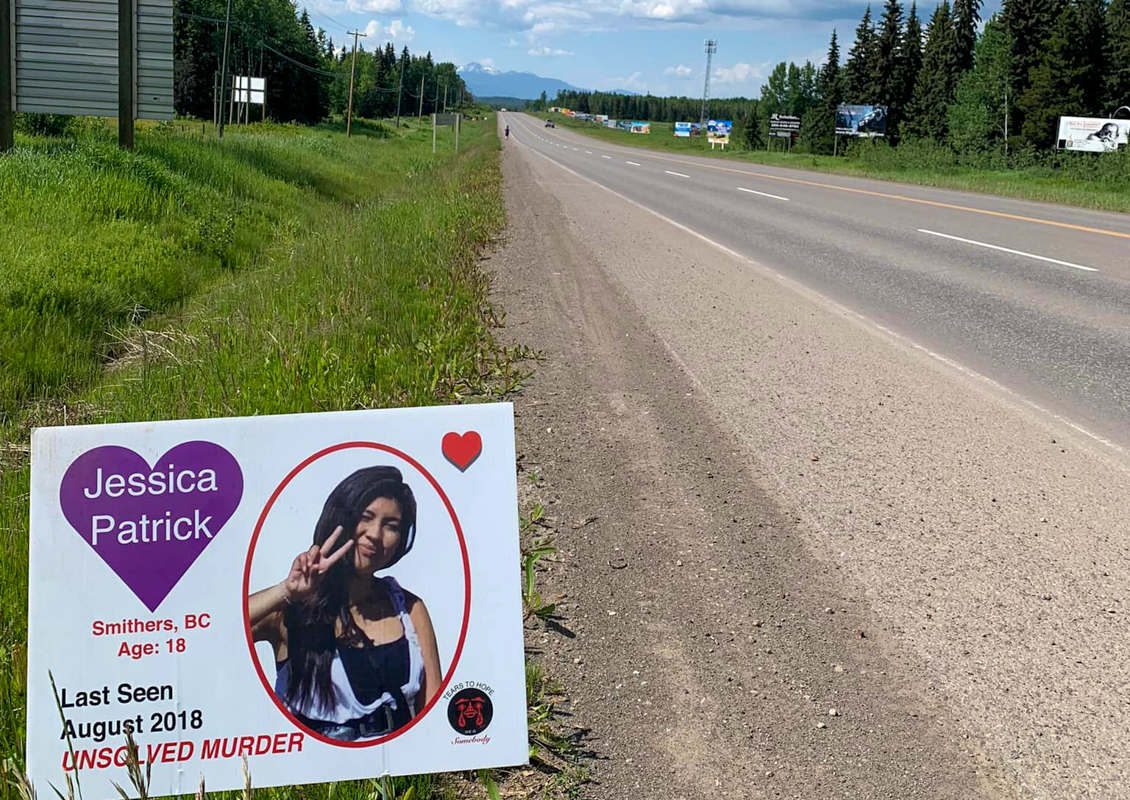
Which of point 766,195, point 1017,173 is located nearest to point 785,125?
point 1017,173

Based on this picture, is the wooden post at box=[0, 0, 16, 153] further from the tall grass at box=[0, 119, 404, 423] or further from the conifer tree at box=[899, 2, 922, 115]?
the conifer tree at box=[899, 2, 922, 115]

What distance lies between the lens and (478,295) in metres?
8.09

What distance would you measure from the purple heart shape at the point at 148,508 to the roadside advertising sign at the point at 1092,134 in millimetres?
37219

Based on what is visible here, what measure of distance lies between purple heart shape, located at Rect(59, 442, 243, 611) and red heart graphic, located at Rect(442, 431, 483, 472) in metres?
0.48

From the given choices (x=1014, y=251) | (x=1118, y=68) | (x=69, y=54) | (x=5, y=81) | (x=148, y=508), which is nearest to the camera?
(x=148, y=508)

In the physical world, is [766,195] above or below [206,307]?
above

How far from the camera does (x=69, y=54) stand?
575 inches

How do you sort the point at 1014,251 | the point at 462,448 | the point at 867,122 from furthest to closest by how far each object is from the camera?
the point at 867,122
the point at 1014,251
the point at 462,448

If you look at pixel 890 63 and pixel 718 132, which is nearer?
pixel 890 63

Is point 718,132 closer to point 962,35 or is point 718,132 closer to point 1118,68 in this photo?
point 962,35

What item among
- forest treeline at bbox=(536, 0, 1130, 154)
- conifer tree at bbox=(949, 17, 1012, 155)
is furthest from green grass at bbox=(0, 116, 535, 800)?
conifer tree at bbox=(949, 17, 1012, 155)

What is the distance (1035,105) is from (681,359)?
54.5 meters

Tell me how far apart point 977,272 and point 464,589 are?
9844 mm

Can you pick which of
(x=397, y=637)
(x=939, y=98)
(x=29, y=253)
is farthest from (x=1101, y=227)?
(x=939, y=98)
